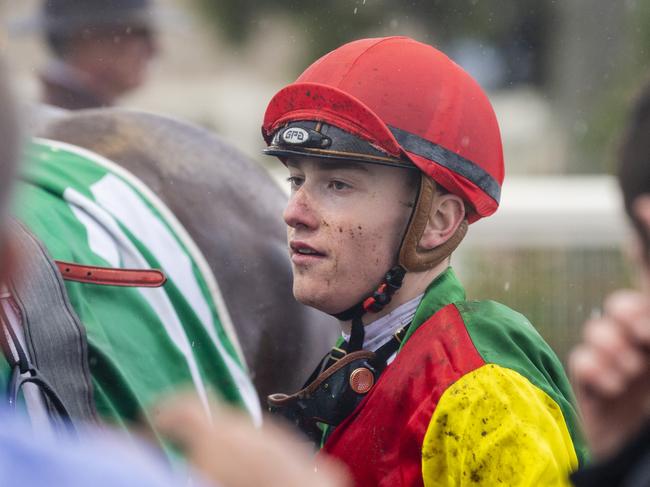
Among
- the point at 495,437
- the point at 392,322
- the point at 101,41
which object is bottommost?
the point at 495,437

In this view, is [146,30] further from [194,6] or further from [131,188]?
Result: [194,6]

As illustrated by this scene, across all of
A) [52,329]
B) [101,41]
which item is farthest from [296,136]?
[101,41]

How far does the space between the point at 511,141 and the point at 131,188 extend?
14.0 meters

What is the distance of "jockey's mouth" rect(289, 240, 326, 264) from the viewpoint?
2113mm

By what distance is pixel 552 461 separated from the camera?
1715 millimetres

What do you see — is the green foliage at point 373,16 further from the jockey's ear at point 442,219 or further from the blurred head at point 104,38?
the jockey's ear at point 442,219

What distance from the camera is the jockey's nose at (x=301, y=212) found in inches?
82.8

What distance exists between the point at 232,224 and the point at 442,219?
923 mm

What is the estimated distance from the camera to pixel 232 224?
298 cm

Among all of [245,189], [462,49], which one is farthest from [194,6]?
[245,189]

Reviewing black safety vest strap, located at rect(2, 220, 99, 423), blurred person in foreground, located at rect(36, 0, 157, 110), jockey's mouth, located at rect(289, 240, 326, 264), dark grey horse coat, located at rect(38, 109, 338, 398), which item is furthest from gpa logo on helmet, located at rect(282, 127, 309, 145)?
blurred person in foreground, located at rect(36, 0, 157, 110)

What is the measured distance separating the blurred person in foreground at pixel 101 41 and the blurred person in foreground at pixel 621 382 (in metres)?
3.56

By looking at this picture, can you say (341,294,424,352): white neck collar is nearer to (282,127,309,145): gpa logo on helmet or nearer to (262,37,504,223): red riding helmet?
(262,37,504,223): red riding helmet

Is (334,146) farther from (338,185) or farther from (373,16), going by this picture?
(373,16)
